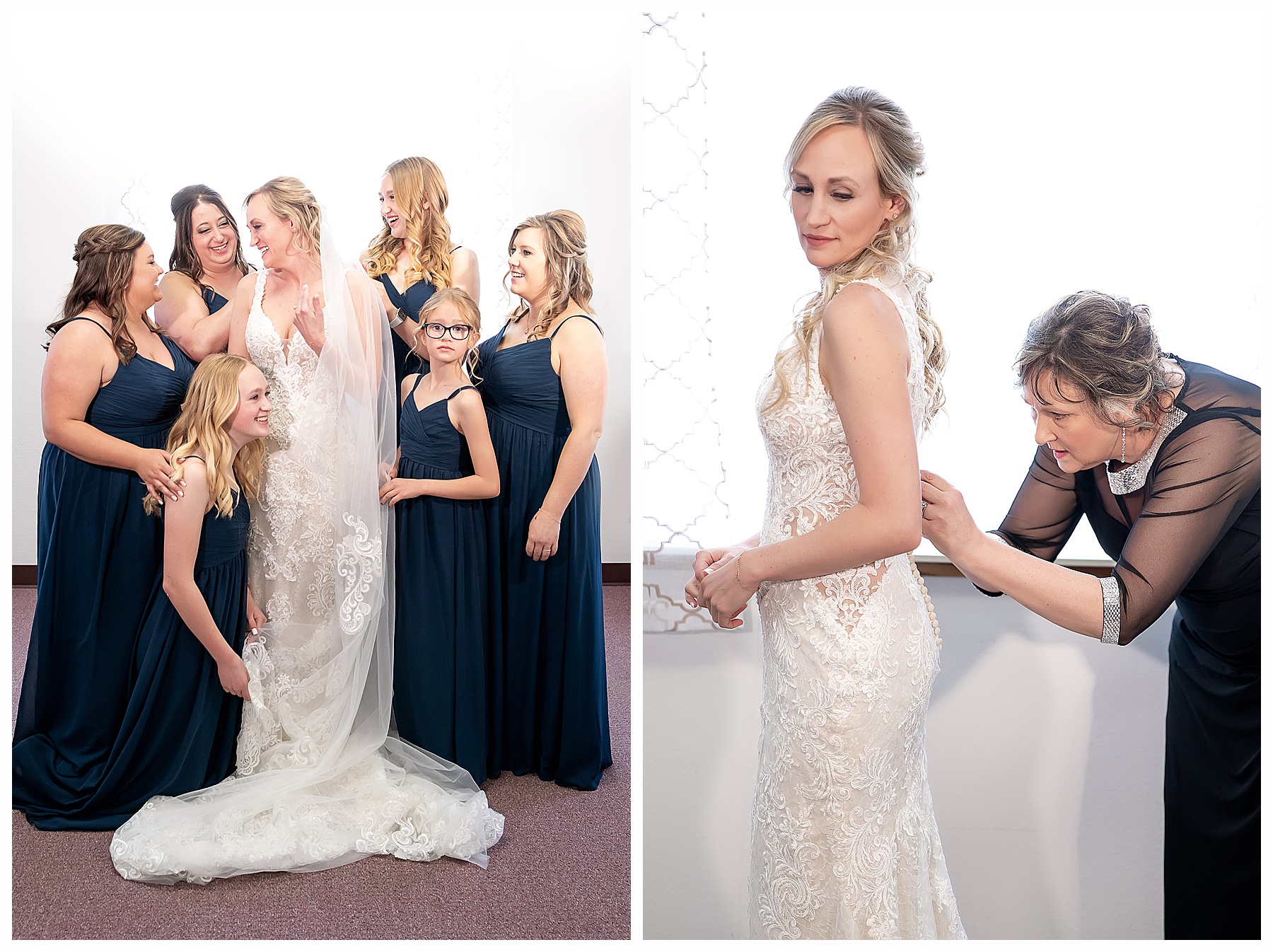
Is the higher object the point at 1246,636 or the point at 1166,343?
the point at 1166,343

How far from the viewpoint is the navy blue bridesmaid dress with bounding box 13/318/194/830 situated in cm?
233

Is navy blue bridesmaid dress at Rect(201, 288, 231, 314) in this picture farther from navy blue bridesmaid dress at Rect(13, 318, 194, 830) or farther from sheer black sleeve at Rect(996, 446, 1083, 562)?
sheer black sleeve at Rect(996, 446, 1083, 562)

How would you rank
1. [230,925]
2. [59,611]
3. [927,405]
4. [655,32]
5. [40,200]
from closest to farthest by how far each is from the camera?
1. [927,405]
2. [230,925]
3. [655,32]
4. [59,611]
5. [40,200]

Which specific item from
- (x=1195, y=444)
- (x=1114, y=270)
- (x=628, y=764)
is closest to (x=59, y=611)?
(x=628, y=764)

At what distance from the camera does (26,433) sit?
13.0 ft

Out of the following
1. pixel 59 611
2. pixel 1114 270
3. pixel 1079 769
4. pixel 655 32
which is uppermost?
pixel 655 32

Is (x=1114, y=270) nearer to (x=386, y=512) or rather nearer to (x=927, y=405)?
(x=927, y=405)

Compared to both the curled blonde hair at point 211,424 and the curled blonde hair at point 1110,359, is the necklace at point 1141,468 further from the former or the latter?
the curled blonde hair at point 211,424

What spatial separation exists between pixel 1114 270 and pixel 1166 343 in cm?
24

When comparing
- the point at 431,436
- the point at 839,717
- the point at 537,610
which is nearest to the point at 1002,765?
the point at 839,717

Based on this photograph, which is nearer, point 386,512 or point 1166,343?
point 1166,343

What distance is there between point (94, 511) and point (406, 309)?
1.09 m

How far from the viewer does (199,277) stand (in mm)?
2551

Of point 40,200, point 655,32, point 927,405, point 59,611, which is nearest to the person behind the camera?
point 927,405
